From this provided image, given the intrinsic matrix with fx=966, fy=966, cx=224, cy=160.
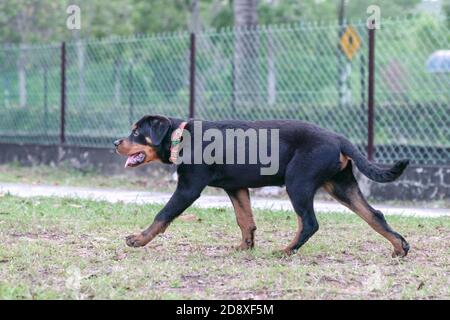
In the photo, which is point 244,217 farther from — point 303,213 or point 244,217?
point 303,213

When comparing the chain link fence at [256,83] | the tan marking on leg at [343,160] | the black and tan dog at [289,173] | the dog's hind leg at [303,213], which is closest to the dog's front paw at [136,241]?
the black and tan dog at [289,173]

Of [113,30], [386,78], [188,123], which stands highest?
[188,123]

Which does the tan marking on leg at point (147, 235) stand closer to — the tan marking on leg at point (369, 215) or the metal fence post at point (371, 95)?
the tan marking on leg at point (369, 215)

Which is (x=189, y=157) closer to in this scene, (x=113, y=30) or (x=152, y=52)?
(x=152, y=52)

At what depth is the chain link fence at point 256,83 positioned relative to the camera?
12141 millimetres

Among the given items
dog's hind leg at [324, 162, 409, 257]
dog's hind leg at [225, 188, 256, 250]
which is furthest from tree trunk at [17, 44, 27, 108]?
dog's hind leg at [324, 162, 409, 257]

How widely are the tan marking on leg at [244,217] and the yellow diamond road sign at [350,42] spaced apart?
5.22 meters

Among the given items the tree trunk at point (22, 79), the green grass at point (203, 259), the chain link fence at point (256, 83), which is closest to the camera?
the green grass at point (203, 259)

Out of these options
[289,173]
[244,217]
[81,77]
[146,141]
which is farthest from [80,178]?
[289,173]

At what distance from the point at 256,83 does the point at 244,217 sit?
582 centimetres
